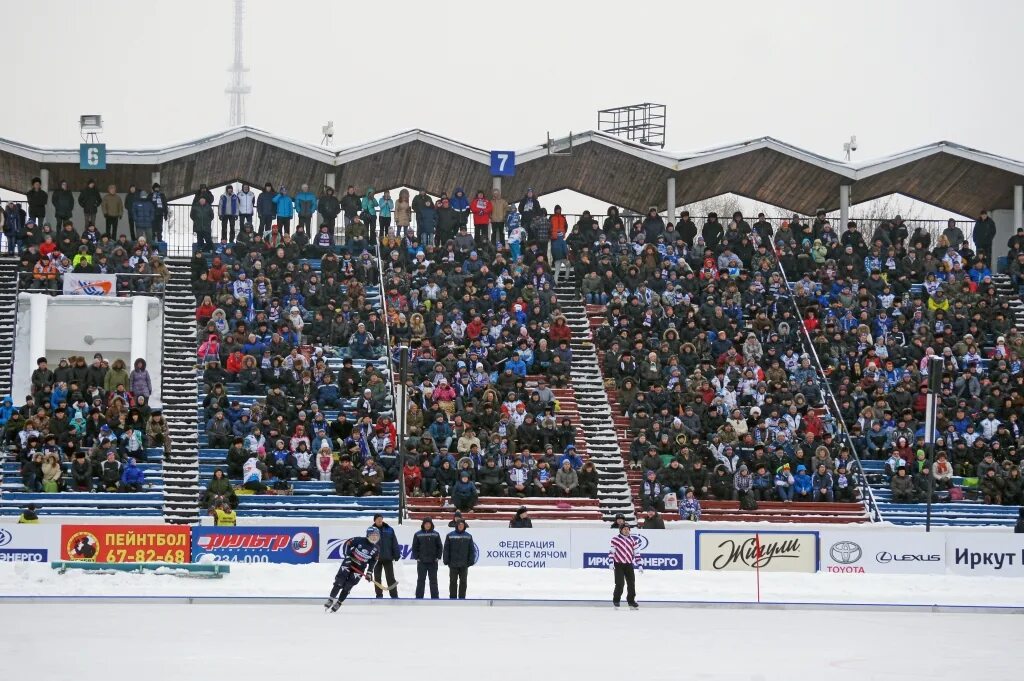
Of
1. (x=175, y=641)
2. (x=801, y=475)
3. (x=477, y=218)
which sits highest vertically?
(x=477, y=218)

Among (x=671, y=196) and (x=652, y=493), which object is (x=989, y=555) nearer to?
(x=652, y=493)

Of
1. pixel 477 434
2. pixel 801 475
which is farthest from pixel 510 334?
pixel 801 475

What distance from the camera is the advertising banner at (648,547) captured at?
29.2m

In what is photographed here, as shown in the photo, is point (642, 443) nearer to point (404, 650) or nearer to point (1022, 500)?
point (1022, 500)

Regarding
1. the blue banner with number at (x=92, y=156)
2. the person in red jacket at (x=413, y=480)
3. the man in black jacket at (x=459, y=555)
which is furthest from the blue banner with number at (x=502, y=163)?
the man in black jacket at (x=459, y=555)

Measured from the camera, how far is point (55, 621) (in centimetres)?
2300

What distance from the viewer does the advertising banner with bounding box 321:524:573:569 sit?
1148 inches

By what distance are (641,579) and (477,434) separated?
6.09 meters

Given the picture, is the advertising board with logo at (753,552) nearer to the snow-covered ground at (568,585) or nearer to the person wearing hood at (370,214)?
the snow-covered ground at (568,585)

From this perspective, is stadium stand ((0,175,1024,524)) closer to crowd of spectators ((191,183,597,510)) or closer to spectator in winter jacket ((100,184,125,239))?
crowd of spectators ((191,183,597,510))

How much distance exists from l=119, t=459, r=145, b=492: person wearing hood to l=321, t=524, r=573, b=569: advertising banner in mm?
4971

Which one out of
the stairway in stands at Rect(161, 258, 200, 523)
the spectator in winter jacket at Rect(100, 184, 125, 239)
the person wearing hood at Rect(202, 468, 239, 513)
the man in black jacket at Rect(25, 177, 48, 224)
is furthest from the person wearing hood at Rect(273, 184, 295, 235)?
the person wearing hood at Rect(202, 468, 239, 513)

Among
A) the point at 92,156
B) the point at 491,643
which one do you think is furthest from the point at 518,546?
the point at 92,156

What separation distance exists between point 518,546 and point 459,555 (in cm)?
371
